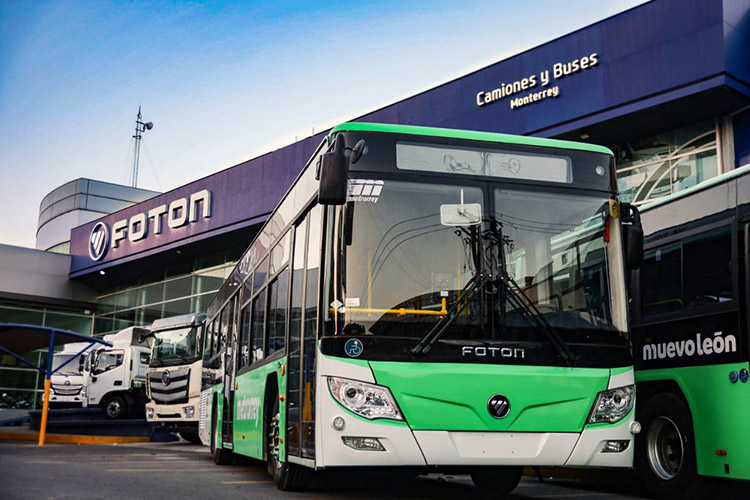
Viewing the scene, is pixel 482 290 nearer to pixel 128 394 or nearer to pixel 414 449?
pixel 414 449

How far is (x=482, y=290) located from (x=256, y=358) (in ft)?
13.7

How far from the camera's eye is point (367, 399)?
6359mm

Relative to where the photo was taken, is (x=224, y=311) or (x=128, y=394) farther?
(x=128, y=394)

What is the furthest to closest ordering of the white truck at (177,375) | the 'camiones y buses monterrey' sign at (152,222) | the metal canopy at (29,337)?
the 'camiones y buses monterrey' sign at (152,222) < the white truck at (177,375) < the metal canopy at (29,337)

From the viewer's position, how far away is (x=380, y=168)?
22.6ft

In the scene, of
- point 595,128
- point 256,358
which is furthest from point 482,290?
point 595,128

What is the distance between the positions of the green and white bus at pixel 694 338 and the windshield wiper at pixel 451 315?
2546mm

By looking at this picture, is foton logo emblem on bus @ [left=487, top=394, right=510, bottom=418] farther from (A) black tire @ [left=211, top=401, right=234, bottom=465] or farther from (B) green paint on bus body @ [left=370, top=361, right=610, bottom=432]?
(A) black tire @ [left=211, top=401, right=234, bottom=465]

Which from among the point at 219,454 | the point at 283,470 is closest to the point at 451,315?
the point at 283,470

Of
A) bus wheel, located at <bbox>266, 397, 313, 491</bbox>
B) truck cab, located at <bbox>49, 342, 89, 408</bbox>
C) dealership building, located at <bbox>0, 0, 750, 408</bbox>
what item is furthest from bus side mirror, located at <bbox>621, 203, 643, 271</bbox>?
truck cab, located at <bbox>49, 342, 89, 408</bbox>

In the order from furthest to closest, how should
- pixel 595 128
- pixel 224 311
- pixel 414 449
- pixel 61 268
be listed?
pixel 61 268, pixel 595 128, pixel 224 311, pixel 414 449

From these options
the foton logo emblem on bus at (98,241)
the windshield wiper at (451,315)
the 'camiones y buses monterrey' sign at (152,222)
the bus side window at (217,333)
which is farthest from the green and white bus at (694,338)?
the foton logo emblem on bus at (98,241)

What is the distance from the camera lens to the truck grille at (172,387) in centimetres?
2216

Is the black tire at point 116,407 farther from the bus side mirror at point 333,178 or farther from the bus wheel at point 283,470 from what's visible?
the bus side mirror at point 333,178
